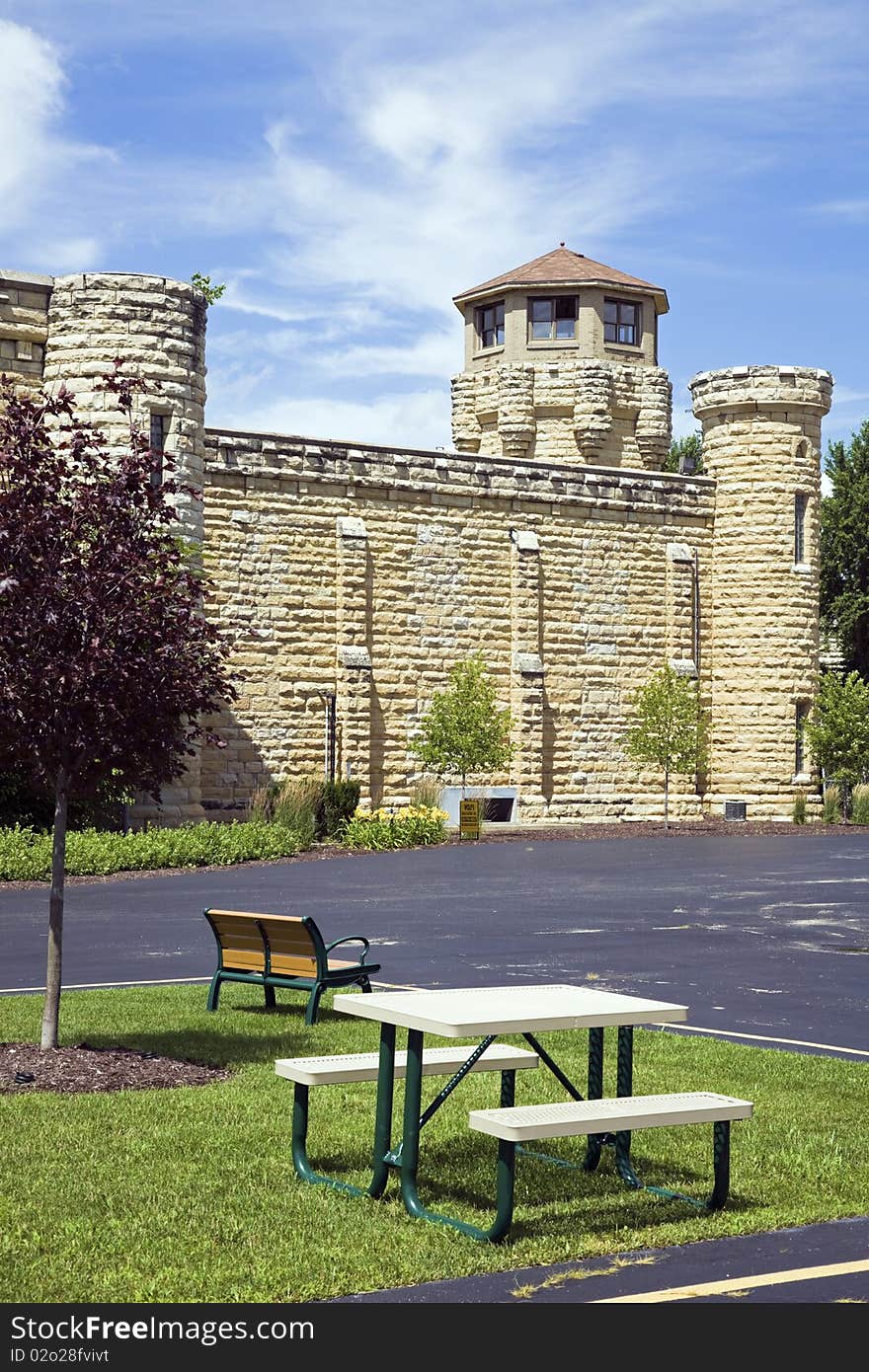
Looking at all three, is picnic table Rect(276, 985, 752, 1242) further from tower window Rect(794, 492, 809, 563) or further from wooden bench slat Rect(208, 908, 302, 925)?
tower window Rect(794, 492, 809, 563)

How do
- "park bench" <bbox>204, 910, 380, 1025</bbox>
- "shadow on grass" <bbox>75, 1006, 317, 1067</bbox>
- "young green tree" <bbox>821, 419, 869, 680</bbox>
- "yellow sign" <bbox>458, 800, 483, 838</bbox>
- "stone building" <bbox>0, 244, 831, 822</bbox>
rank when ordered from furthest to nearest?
"young green tree" <bbox>821, 419, 869, 680</bbox> < "stone building" <bbox>0, 244, 831, 822</bbox> < "yellow sign" <bbox>458, 800, 483, 838</bbox> < "park bench" <bbox>204, 910, 380, 1025</bbox> < "shadow on grass" <bbox>75, 1006, 317, 1067</bbox>

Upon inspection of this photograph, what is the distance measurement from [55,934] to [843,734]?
2745cm

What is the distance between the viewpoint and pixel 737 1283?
6199mm

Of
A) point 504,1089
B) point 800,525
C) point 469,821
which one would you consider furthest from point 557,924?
point 800,525

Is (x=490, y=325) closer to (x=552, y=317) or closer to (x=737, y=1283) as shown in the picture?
(x=552, y=317)

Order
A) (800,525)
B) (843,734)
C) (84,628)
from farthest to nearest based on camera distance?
(800,525)
(843,734)
(84,628)

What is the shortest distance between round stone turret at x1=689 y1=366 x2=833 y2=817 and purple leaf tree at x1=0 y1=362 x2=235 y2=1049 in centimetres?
2744

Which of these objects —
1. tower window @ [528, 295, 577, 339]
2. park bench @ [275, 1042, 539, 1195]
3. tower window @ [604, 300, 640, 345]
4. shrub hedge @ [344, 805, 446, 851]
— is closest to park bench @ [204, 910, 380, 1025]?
park bench @ [275, 1042, 539, 1195]

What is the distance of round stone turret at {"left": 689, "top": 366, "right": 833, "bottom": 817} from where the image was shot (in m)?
37.4

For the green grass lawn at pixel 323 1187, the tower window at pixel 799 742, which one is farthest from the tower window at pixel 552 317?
the green grass lawn at pixel 323 1187

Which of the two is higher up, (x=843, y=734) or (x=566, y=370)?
(x=566, y=370)

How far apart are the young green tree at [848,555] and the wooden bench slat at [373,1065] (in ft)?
152

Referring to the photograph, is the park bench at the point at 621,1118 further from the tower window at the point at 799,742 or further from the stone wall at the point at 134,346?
the tower window at the point at 799,742
